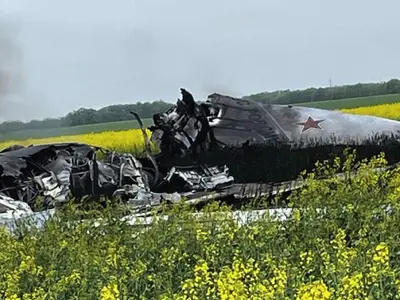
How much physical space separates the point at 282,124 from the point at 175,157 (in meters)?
1.51

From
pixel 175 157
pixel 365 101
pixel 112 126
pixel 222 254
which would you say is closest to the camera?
pixel 222 254

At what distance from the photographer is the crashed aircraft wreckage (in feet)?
24.1

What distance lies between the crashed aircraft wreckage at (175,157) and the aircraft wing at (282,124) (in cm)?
1

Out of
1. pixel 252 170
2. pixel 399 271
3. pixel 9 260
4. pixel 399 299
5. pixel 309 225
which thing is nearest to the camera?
pixel 399 299

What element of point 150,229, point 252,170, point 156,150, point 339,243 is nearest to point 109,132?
point 156,150

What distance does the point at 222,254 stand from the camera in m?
3.86

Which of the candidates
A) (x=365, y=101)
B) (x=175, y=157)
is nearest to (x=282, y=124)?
(x=175, y=157)

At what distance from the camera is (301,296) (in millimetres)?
2611

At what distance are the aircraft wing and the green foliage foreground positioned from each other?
4.83 meters

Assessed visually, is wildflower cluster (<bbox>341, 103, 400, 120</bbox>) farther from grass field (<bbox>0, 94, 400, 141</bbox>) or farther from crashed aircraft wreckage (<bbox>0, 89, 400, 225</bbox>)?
crashed aircraft wreckage (<bbox>0, 89, 400, 225</bbox>)

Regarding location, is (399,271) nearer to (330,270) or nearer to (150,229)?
(330,270)

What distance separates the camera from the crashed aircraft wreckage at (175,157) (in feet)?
24.1

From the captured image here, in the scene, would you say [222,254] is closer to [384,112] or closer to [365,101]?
[384,112]

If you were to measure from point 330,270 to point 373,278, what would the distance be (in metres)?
0.15
